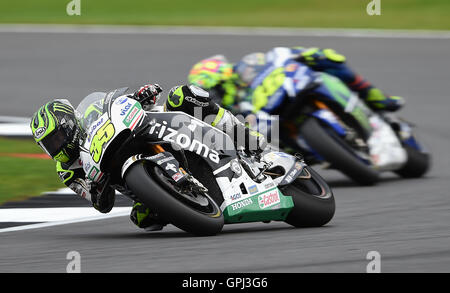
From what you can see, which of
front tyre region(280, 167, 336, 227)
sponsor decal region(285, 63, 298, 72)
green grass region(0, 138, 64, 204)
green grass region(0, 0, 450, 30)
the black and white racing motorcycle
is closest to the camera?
the black and white racing motorcycle

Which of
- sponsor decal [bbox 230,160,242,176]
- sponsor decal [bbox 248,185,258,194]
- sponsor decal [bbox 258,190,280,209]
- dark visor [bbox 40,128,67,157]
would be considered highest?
dark visor [bbox 40,128,67,157]

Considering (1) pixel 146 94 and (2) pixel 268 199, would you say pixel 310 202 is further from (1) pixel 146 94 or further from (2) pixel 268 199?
(1) pixel 146 94

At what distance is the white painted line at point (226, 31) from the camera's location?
19453 mm

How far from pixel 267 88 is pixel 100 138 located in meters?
3.34

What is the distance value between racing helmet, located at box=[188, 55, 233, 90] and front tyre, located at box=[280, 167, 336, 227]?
243 centimetres

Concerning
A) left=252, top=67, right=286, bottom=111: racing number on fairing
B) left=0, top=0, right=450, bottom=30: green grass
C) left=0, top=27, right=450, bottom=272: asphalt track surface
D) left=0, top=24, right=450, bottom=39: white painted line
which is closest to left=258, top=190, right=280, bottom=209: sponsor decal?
left=0, top=27, right=450, bottom=272: asphalt track surface

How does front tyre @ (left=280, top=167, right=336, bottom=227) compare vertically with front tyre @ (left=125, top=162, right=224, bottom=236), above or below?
below

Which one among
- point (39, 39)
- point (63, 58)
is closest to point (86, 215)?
point (63, 58)

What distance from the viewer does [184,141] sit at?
682cm

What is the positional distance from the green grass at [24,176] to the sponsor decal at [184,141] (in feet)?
8.20

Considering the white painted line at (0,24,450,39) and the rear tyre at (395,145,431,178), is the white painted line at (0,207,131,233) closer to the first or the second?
the rear tyre at (395,145,431,178)

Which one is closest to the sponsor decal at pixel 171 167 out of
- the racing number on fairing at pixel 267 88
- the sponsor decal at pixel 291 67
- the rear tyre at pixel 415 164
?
the racing number on fairing at pixel 267 88

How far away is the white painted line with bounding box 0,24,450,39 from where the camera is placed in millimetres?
19453

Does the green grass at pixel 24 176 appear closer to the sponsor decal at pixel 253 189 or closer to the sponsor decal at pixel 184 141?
the sponsor decal at pixel 184 141
